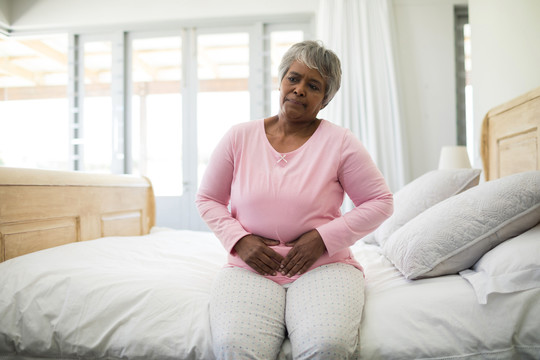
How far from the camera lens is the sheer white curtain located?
129 inches

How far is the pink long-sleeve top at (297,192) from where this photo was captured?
3.85 ft

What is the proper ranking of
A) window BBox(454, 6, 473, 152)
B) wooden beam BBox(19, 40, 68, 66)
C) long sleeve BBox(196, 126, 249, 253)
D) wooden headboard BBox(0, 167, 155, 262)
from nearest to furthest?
1. long sleeve BBox(196, 126, 249, 253)
2. wooden headboard BBox(0, 167, 155, 262)
3. window BBox(454, 6, 473, 152)
4. wooden beam BBox(19, 40, 68, 66)

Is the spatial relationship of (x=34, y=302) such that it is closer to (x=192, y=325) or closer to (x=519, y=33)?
(x=192, y=325)

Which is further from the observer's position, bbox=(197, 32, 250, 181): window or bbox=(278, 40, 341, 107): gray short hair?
bbox=(197, 32, 250, 181): window

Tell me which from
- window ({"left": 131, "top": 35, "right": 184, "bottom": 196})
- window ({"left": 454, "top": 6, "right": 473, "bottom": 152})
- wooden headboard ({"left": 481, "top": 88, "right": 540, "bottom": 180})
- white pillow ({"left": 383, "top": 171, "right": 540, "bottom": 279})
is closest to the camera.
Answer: white pillow ({"left": 383, "top": 171, "right": 540, "bottom": 279})

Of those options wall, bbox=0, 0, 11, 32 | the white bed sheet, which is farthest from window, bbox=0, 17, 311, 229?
the white bed sheet

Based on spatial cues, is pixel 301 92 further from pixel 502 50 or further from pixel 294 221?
pixel 502 50

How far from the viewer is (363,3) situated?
3326 mm

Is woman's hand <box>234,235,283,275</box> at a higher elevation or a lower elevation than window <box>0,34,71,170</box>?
lower

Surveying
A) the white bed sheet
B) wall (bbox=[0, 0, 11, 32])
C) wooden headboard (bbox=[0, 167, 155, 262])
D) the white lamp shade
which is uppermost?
wall (bbox=[0, 0, 11, 32])

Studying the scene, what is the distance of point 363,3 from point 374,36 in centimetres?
A: 28

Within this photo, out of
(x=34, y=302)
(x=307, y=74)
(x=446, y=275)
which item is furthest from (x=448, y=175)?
(x=34, y=302)

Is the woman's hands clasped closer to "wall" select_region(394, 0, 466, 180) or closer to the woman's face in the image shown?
the woman's face

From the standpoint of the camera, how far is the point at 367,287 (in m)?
1.22
